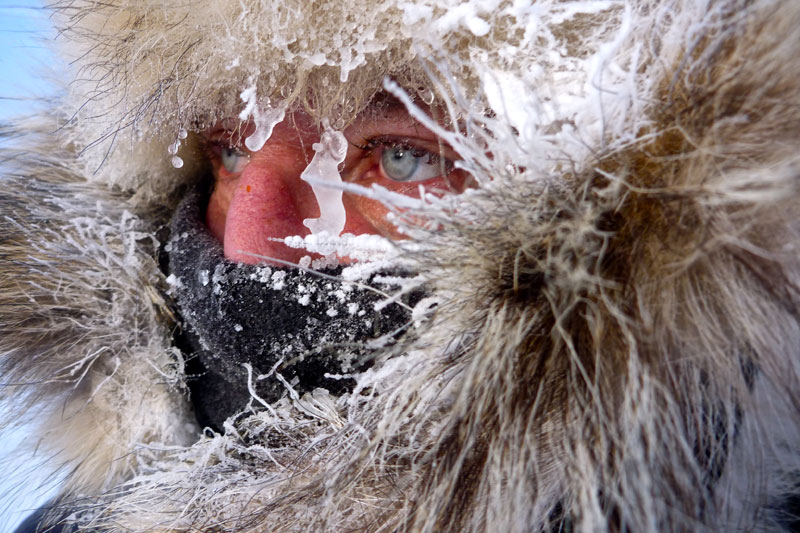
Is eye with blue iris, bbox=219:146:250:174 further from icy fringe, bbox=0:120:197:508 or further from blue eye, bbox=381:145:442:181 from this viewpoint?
blue eye, bbox=381:145:442:181

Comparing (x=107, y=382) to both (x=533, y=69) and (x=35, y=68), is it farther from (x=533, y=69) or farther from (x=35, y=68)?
(x=533, y=69)

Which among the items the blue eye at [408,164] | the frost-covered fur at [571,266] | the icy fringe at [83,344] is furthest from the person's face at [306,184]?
the icy fringe at [83,344]

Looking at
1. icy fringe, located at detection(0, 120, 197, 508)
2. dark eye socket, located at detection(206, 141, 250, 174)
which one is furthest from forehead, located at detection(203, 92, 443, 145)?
icy fringe, located at detection(0, 120, 197, 508)

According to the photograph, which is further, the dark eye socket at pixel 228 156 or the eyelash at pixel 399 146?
the dark eye socket at pixel 228 156

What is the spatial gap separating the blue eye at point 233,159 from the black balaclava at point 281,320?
25 cm

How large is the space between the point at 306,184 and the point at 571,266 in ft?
2.15

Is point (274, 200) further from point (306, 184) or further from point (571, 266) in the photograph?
point (571, 266)

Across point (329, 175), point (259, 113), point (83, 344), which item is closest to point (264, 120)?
point (259, 113)

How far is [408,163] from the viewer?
988mm

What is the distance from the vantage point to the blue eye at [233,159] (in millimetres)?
1225

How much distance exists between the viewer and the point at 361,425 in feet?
2.25

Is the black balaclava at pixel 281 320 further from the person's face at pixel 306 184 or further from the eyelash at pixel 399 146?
the eyelash at pixel 399 146

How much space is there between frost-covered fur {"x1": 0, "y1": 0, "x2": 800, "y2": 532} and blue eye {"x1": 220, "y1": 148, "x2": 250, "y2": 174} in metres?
0.41

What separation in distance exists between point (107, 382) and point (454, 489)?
94cm
